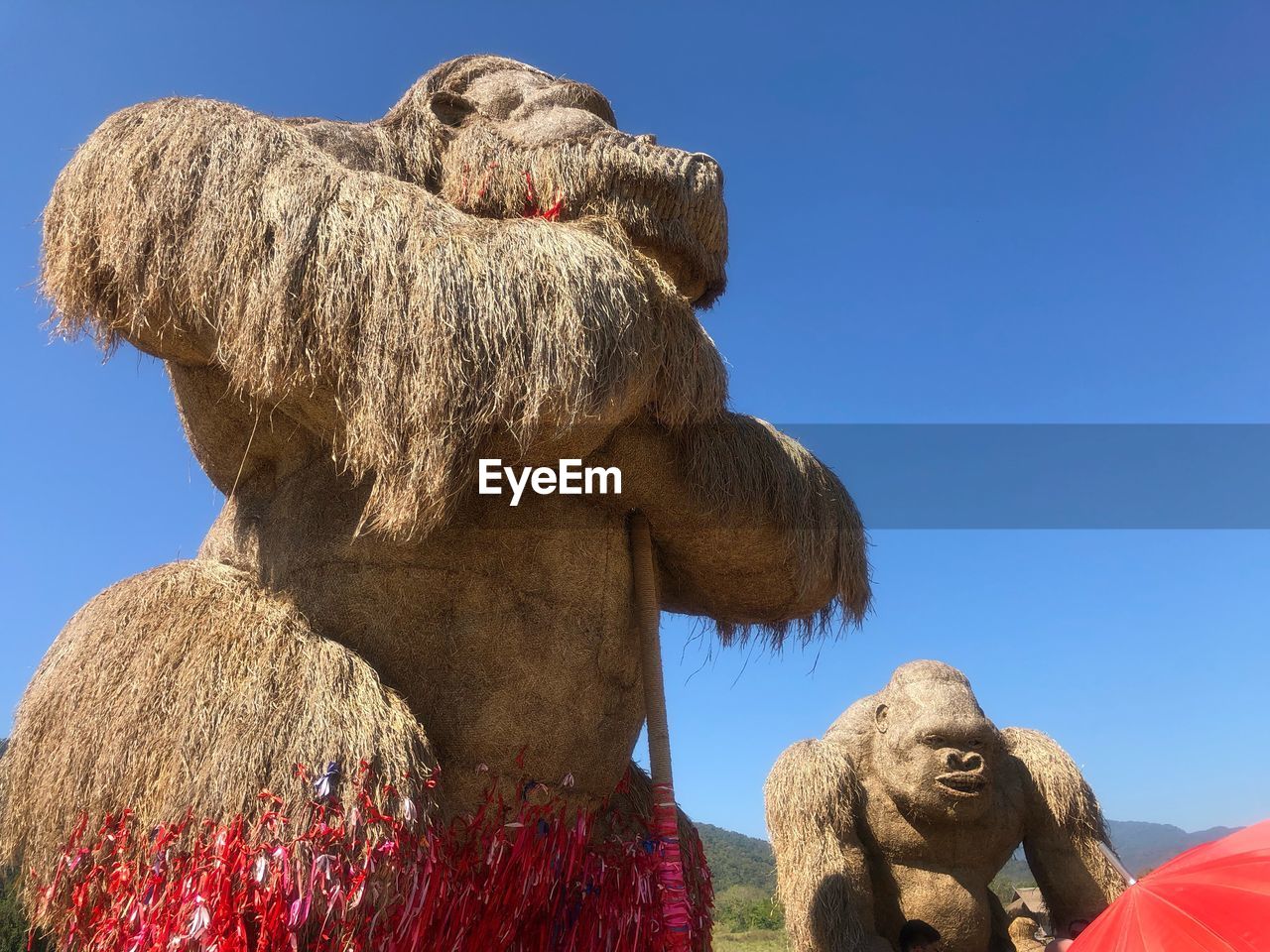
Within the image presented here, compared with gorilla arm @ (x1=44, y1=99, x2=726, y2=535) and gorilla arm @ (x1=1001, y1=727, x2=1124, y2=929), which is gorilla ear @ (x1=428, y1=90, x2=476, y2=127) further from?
gorilla arm @ (x1=1001, y1=727, x2=1124, y2=929)

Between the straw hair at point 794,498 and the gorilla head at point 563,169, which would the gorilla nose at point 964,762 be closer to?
the straw hair at point 794,498

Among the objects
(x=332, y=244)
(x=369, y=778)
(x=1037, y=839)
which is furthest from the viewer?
(x=1037, y=839)

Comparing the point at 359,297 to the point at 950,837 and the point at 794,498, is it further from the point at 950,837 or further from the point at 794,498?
the point at 950,837

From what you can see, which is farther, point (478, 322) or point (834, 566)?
point (834, 566)

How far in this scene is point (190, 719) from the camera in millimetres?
1604

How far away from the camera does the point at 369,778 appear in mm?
1558


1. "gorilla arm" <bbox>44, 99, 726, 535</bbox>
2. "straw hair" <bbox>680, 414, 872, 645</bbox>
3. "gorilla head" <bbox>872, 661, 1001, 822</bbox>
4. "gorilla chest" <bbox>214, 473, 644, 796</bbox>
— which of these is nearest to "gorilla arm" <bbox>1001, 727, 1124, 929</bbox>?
"gorilla head" <bbox>872, 661, 1001, 822</bbox>

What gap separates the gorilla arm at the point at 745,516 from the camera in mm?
2096

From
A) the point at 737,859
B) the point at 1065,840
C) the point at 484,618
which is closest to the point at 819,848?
the point at 1065,840

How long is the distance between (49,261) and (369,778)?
1230 mm

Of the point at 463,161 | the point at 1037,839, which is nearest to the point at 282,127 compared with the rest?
the point at 463,161

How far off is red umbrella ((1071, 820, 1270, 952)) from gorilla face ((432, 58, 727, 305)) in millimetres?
1611

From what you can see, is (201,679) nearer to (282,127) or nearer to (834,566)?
(282,127)

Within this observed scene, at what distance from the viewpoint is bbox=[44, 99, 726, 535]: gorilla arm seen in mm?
1621
